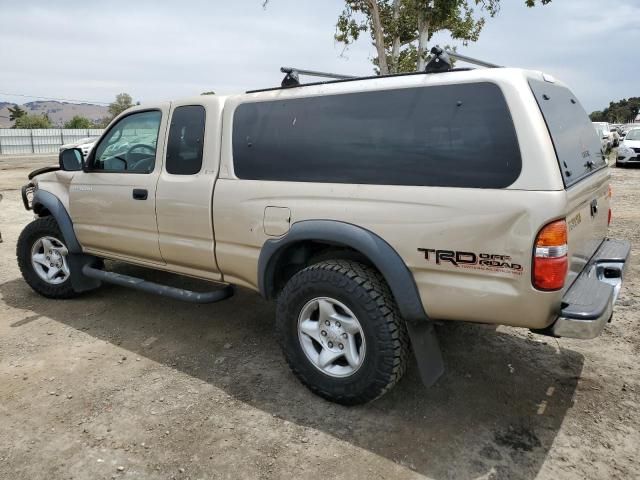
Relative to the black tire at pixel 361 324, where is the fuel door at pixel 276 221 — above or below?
above

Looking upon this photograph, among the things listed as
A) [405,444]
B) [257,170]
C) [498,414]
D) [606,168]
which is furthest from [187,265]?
[606,168]

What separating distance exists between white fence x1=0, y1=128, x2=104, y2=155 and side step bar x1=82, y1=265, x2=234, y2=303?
36.2 metres

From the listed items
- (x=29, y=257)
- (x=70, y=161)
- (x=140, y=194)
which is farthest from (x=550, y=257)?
(x=29, y=257)

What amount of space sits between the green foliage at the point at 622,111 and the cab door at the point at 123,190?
8837 cm

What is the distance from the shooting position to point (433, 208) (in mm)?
2568

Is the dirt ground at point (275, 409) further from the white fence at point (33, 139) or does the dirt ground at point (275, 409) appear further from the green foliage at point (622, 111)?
the green foliage at point (622, 111)

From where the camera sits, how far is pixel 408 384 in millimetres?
3314

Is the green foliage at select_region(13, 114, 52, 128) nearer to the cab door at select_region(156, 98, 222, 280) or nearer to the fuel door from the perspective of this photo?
the cab door at select_region(156, 98, 222, 280)

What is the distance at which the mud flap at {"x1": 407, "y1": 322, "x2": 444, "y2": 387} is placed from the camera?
9.16ft

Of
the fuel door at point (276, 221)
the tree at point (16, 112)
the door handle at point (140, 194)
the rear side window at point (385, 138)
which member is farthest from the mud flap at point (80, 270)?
the tree at point (16, 112)

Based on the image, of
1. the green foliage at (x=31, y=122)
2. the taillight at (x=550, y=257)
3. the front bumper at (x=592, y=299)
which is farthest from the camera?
the green foliage at (x=31, y=122)

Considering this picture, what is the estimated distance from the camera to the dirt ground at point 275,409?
8.39 feet

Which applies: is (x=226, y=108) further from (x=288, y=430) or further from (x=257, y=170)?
(x=288, y=430)

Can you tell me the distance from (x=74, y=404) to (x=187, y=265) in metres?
1.22
